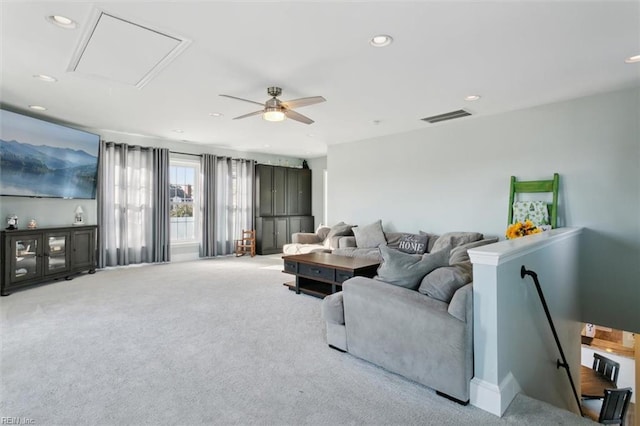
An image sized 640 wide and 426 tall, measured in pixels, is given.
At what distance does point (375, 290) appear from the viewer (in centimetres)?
246

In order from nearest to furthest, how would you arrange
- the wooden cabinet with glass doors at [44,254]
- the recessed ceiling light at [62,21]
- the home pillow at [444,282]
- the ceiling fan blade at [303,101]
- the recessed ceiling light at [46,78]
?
the home pillow at [444,282] → the recessed ceiling light at [62,21] → the ceiling fan blade at [303,101] → the recessed ceiling light at [46,78] → the wooden cabinet with glass doors at [44,254]

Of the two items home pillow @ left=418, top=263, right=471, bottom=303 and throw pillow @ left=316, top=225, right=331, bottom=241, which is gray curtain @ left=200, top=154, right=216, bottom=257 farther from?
home pillow @ left=418, top=263, right=471, bottom=303

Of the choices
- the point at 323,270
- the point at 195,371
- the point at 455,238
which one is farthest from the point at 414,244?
the point at 195,371

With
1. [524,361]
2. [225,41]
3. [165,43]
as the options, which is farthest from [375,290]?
[165,43]

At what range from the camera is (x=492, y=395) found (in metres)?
1.95

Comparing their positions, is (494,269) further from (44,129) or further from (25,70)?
(44,129)

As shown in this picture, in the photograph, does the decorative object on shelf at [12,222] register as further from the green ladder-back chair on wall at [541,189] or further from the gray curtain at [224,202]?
the green ladder-back chair on wall at [541,189]

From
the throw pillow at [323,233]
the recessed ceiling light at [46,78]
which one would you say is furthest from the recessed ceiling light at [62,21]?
the throw pillow at [323,233]

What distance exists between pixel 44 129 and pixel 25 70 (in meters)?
1.79

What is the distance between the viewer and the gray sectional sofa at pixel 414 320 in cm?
202

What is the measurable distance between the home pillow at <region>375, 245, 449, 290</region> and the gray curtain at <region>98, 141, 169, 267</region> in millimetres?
5681

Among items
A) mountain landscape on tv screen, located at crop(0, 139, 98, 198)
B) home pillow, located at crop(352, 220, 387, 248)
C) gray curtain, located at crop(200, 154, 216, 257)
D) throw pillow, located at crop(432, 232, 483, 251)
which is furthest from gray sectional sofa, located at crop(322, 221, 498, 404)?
gray curtain, located at crop(200, 154, 216, 257)

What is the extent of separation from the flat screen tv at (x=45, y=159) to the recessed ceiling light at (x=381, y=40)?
4869mm

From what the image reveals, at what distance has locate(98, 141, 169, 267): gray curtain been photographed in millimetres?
6000
